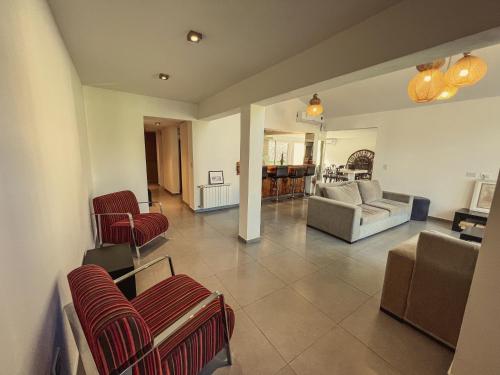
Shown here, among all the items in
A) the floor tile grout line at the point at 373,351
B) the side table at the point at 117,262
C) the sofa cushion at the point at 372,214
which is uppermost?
the sofa cushion at the point at 372,214

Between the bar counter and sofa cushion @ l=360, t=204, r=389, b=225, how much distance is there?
2.72m

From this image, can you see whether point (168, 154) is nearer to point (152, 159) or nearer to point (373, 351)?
point (152, 159)

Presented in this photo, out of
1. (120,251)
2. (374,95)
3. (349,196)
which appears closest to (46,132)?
(120,251)

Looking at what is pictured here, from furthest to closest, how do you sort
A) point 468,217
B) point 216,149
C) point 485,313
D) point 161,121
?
point 161,121
point 216,149
point 468,217
point 485,313

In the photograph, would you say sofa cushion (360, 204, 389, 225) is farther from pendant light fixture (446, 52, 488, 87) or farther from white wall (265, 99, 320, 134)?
white wall (265, 99, 320, 134)

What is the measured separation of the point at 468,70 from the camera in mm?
2041

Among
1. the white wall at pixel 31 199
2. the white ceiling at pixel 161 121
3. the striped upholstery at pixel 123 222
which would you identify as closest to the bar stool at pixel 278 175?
the white ceiling at pixel 161 121

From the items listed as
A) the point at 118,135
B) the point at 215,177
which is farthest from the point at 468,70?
the point at 118,135

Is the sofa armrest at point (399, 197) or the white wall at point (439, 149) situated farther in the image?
the sofa armrest at point (399, 197)

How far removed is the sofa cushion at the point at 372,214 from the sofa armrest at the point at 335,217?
210 mm

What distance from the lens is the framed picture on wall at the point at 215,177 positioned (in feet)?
16.0

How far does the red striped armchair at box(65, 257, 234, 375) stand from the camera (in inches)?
30.8

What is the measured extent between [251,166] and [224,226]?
1532mm

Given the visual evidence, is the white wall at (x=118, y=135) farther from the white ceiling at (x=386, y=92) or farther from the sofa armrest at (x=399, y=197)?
the sofa armrest at (x=399, y=197)
